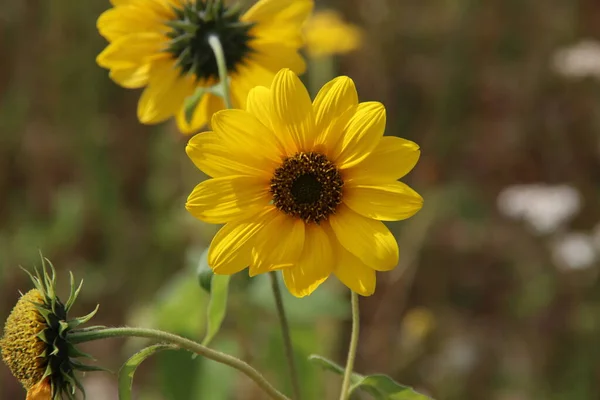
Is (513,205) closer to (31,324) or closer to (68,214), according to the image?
(68,214)

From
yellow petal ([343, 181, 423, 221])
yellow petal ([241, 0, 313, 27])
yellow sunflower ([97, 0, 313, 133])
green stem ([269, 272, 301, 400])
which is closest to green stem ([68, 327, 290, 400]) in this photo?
green stem ([269, 272, 301, 400])

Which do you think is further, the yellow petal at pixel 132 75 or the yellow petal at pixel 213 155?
the yellow petal at pixel 132 75

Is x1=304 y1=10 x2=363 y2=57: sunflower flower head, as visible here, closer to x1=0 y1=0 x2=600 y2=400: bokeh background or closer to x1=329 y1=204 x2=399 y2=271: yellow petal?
x1=0 y1=0 x2=600 y2=400: bokeh background

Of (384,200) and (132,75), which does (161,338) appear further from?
(132,75)

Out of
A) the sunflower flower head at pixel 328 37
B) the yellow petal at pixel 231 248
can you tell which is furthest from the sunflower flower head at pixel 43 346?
the sunflower flower head at pixel 328 37

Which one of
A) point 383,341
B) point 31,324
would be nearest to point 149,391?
point 383,341

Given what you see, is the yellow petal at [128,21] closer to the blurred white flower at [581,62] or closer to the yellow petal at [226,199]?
the yellow petal at [226,199]

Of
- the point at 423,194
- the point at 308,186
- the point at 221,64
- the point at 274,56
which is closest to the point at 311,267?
the point at 308,186
